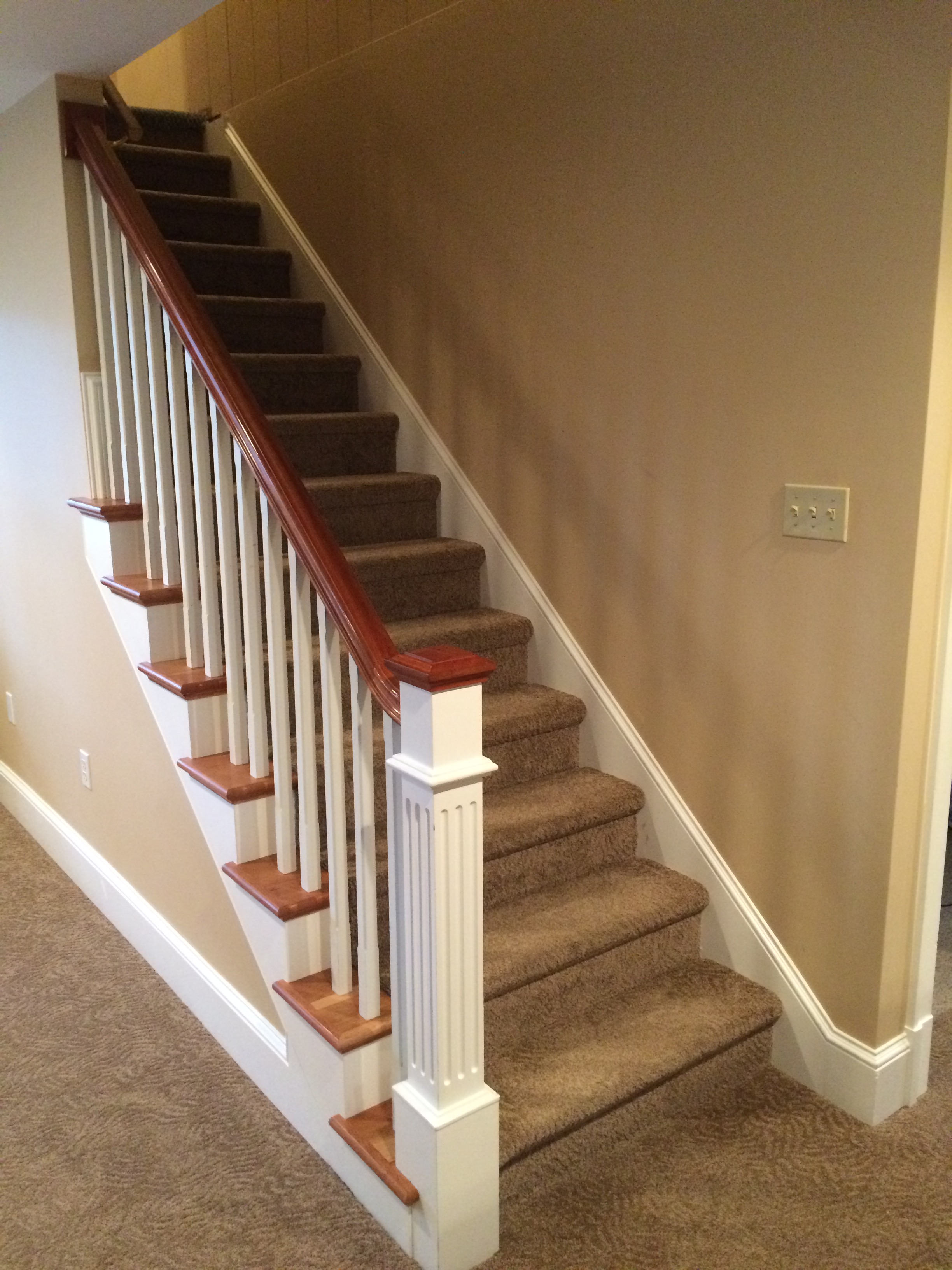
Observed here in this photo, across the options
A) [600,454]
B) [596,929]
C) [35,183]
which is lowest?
[596,929]

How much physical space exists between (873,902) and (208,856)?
145cm

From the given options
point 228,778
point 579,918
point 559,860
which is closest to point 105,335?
point 228,778

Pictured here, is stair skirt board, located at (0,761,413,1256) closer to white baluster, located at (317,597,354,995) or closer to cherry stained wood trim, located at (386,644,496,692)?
white baluster, located at (317,597,354,995)

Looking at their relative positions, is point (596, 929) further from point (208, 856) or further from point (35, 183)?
point (35, 183)

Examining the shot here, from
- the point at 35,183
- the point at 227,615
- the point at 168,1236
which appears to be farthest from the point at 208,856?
the point at 35,183

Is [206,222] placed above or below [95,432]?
above

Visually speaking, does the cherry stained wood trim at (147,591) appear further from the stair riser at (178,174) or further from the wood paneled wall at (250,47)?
the stair riser at (178,174)

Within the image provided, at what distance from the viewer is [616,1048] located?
2205 millimetres

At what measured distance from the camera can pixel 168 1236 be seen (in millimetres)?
1906

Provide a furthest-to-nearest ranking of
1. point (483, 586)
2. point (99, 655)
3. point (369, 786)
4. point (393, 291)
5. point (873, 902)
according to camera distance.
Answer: point (393, 291) → point (483, 586) → point (99, 655) → point (873, 902) → point (369, 786)

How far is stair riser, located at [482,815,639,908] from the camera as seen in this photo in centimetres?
244

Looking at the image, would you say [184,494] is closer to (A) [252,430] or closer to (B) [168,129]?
(A) [252,430]

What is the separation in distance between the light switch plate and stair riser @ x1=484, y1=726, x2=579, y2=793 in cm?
87

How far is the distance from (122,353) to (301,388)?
3.14 ft
